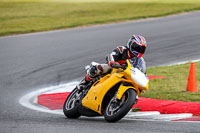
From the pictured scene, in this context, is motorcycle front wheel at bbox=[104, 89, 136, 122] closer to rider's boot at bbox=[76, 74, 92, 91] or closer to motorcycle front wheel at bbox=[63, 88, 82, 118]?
motorcycle front wheel at bbox=[63, 88, 82, 118]

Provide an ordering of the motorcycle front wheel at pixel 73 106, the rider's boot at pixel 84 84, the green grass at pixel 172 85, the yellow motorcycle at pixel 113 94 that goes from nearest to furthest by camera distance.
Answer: the yellow motorcycle at pixel 113 94 < the motorcycle front wheel at pixel 73 106 < the rider's boot at pixel 84 84 < the green grass at pixel 172 85

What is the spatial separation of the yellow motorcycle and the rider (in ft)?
0.49

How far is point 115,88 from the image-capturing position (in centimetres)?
786

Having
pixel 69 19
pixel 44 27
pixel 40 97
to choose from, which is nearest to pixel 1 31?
pixel 44 27

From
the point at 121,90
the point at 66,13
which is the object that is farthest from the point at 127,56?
the point at 66,13

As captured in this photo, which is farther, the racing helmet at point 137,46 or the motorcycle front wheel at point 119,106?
the racing helmet at point 137,46

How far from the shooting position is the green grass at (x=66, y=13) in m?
22.2

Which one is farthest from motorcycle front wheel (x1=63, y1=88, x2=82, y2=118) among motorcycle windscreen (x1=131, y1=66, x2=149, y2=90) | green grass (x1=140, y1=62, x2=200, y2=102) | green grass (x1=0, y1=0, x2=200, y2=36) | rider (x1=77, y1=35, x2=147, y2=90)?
green grass (x1=0, y1=0, x2=200, y2=36)

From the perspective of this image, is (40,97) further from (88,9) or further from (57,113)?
(88,9)

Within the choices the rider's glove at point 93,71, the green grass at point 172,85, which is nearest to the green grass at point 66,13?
the green grass at point 172,85

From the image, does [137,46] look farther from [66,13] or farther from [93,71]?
[66,13]

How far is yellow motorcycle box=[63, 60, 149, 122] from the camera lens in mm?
7439

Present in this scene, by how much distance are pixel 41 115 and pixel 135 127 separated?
7.06 ft

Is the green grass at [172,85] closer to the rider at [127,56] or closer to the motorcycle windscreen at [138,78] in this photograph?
the rider at [127,56]
